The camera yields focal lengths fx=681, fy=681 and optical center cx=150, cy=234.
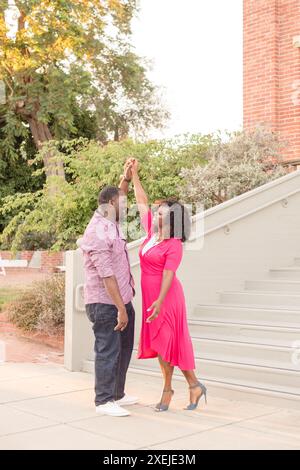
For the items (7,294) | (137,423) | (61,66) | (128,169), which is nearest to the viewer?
(137,423)

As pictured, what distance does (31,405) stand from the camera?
20.9 feet

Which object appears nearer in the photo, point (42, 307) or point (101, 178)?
point (42, 307)

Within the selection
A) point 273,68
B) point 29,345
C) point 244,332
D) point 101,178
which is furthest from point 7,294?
point 273,68

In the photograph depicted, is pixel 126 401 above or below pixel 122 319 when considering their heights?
below

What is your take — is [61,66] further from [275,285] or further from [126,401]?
[126,401]

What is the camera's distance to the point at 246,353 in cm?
738

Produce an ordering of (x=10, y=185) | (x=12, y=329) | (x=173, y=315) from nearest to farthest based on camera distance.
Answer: (x=173, y=315) → (x=12, y=329) → (x=10, y=185)

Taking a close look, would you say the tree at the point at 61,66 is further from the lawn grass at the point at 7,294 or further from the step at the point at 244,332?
the step at the point at 244,332

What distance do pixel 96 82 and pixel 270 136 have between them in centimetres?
1726

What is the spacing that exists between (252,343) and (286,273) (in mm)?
2510

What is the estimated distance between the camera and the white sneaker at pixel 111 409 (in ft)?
19.5

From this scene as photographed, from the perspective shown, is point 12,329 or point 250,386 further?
point 12,329

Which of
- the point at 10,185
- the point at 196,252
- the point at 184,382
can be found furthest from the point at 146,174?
the point at 10,185

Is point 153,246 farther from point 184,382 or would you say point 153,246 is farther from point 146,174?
point 146,174
